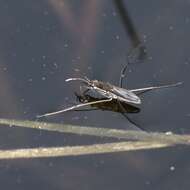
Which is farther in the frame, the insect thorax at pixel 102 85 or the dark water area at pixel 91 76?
→ the insect thorax at pixel 102 85

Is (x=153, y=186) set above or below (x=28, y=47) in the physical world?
below

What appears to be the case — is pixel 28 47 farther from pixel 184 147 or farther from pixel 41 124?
pixel 184 147

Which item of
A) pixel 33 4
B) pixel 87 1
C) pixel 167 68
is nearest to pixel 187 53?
pixel 167 68

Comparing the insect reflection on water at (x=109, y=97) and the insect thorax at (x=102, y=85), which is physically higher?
the insect thorax at (x=102, y=85)

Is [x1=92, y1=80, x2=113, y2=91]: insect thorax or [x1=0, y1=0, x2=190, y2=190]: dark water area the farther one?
[x1=92, y1=80, x2=113, y2=91]: insect thorax
